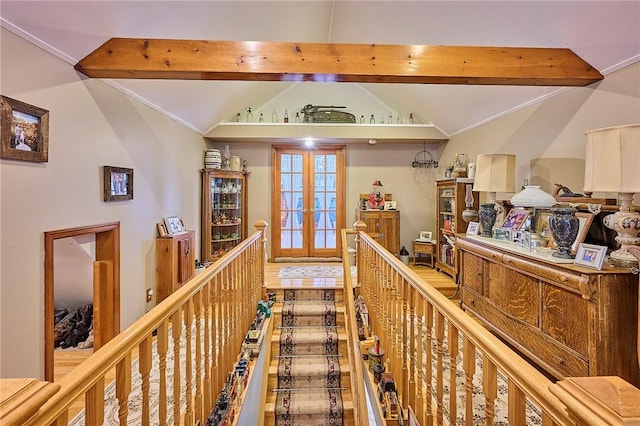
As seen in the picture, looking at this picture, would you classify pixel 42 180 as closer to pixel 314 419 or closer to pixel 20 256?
pixel 20 256

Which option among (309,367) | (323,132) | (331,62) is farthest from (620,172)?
(323,132)

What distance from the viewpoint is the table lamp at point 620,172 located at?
1.82 meters

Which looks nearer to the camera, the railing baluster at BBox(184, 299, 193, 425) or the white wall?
the railing baluster at BBox(184, 299, 193, 425)

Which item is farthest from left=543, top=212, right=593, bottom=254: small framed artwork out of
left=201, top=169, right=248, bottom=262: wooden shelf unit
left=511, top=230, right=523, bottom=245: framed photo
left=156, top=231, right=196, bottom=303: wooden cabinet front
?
left=201, top=169, right=248, bottom=262: wooden shelf unit

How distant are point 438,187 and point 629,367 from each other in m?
3.74

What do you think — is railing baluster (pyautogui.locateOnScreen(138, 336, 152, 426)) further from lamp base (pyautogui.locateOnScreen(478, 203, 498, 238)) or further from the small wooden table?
the small wooden table

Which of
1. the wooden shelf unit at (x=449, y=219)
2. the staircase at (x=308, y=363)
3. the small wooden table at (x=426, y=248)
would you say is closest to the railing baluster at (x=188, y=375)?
the staircase at (x=308, y=363)

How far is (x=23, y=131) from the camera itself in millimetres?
1983

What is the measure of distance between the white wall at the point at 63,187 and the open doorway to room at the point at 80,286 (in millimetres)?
63

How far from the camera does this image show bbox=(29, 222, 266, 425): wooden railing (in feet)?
3.19

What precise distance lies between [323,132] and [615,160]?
4.09 meters

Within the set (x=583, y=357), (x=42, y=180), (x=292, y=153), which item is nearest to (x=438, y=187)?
(x=292, y=153)

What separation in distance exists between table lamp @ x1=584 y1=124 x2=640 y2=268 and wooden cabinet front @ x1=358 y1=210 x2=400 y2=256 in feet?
11.8

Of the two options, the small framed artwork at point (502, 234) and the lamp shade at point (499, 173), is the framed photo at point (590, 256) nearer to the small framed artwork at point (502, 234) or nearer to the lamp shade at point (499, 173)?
the small framed artwork at point (502, 234)
